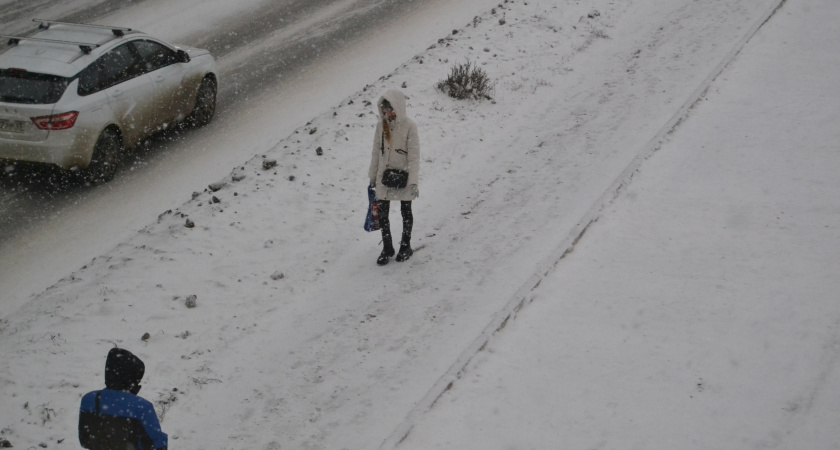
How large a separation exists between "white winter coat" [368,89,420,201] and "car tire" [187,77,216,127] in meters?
5.18

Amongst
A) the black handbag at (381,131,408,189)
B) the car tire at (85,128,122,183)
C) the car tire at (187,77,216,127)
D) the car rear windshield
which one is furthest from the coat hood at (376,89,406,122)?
the car tire at (187,77,216,127)

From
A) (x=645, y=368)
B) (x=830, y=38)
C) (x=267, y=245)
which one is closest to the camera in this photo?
(x=645, y=368)

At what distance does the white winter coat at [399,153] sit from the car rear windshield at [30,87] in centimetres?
474

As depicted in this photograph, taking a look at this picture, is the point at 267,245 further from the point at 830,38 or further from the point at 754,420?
the point at 830,38

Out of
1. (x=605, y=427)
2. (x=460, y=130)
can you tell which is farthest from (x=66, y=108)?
(x=605, y=427)

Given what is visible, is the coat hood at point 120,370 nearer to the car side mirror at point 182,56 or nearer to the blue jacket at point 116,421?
the blue jacket at point 116,421

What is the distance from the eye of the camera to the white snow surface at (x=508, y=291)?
5.66 meters

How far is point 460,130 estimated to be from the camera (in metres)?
11.0

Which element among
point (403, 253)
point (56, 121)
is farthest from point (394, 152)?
point (56, 121)

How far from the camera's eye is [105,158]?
10.0 metres

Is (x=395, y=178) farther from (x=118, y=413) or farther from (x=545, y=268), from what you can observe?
(x=118, y=413)

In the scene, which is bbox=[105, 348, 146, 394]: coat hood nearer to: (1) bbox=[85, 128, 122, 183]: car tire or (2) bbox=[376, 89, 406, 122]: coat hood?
(2) bbox=[376, 89, 406, 122]: coat hood

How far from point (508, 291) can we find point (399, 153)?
6.17 feet

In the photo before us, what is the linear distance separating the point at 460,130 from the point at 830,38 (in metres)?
6.90
